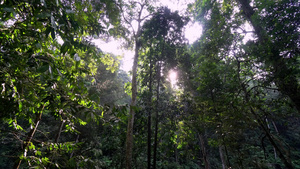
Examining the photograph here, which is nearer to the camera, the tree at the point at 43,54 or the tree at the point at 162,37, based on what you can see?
the tree at the point at 43,54

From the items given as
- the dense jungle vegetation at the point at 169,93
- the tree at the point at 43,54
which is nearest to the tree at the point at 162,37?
the dense jungle vegetation at the point at 169,93

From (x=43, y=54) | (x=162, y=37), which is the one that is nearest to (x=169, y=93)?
(x=162, y=37)

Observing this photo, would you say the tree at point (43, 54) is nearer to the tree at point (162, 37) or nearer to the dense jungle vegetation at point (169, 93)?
the dense jungle vegetation at point (169, 93)

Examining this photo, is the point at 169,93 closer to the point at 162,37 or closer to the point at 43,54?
the point at 162,37

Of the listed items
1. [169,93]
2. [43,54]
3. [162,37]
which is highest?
[162,37]

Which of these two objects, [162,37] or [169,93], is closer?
[169,93]

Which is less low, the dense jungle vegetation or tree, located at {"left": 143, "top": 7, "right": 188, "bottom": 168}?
tree, located at {"left": 143, "top": 7, "right": 188, "bottom": 168}

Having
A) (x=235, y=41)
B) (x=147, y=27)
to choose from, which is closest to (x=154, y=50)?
(x=147, y=27)

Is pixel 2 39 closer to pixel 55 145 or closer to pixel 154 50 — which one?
pixel 55 145

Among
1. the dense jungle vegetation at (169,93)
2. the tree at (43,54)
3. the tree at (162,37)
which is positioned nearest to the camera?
the tree at (43,54)

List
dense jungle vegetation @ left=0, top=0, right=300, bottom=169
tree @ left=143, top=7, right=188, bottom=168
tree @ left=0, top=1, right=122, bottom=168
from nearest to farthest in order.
A: tree @ left=0, top=1, right=122, bottom=168
dense jungle vegetation @ left=0, top=0, right=300, bottom=169
tree @ left=143, top=7, right=188, bottom=168

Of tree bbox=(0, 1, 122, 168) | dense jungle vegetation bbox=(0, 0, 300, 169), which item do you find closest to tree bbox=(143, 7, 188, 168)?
dense jungle vegetation bbox=(0, 0, 300, 169)

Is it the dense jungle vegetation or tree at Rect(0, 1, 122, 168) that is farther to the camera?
the dense jungle vegetation

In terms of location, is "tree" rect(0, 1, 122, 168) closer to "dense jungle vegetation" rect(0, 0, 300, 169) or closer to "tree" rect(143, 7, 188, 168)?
"dense jungle vegetation" rect(0, 0, 300, 169)
